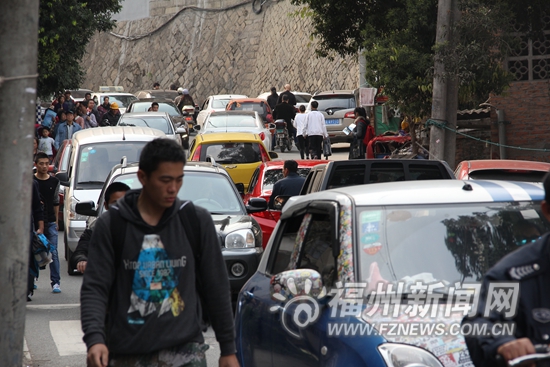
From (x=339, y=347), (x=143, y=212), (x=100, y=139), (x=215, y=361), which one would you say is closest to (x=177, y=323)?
(x=143, y=212)

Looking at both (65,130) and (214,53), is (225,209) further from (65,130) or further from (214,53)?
(214,53)

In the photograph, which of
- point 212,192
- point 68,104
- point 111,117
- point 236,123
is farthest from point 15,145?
point 111,117

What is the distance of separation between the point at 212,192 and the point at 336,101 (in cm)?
2088

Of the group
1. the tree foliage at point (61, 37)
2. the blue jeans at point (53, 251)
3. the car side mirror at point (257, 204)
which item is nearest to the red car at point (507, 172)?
the car side mirror at point (257, 204)

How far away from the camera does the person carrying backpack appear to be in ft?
13.2

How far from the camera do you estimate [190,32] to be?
2621 inches

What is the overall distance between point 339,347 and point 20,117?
74.2 inches

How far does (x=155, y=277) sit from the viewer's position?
4.07 meters

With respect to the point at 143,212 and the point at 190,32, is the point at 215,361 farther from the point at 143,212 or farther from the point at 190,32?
the point at 190,32

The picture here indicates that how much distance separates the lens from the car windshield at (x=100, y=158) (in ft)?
50.4

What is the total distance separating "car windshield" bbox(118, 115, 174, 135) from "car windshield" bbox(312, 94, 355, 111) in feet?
25.9

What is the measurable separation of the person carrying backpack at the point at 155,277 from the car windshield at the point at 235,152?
1518 centimetres

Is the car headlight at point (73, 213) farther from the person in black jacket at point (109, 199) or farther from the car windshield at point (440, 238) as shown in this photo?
the car windshield at point (440, 238)

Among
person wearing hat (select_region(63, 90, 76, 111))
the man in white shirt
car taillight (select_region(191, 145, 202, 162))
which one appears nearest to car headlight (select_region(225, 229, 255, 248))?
car taillight (select_region(191, 145, 202, 162))
